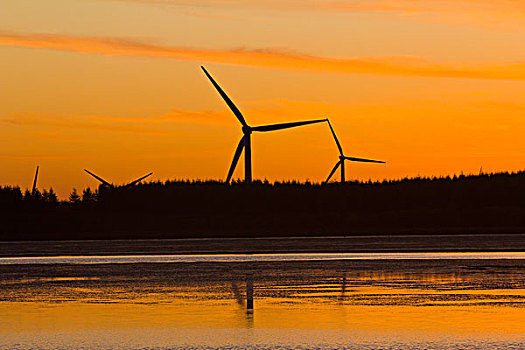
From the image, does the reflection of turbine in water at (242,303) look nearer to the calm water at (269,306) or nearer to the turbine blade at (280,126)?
the calm water at (269,306)

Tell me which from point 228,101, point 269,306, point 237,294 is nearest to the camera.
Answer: point 269,306

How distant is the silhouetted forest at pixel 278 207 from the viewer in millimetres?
94125

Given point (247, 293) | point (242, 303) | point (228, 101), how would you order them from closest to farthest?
point (242, 303) < point (247, 293) < point (228, 101)

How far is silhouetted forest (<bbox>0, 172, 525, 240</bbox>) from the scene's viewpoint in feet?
309

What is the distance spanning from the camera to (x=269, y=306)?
2281 centimetres

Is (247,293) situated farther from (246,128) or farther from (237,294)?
(246,128)

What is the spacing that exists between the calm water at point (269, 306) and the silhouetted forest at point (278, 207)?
57.2 m

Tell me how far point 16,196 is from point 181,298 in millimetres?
78309

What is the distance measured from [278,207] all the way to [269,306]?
7964cm

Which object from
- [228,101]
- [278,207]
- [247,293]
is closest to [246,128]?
[228,101]

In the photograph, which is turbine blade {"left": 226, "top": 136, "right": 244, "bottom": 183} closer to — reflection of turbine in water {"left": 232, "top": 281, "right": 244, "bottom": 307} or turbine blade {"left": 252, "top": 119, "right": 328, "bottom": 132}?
turbine blade {"left": 252, "top": 119, "right": 328, "bottom": 132}

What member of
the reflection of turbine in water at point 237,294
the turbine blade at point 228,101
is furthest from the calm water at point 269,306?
the turbine blade at point 228,101

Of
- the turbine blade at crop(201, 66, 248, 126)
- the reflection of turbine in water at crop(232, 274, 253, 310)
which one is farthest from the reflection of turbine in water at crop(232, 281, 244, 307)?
the turbine blade at crop(201, 66, 248, 126)

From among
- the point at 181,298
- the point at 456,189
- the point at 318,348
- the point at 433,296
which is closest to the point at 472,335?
the point at 318,348
